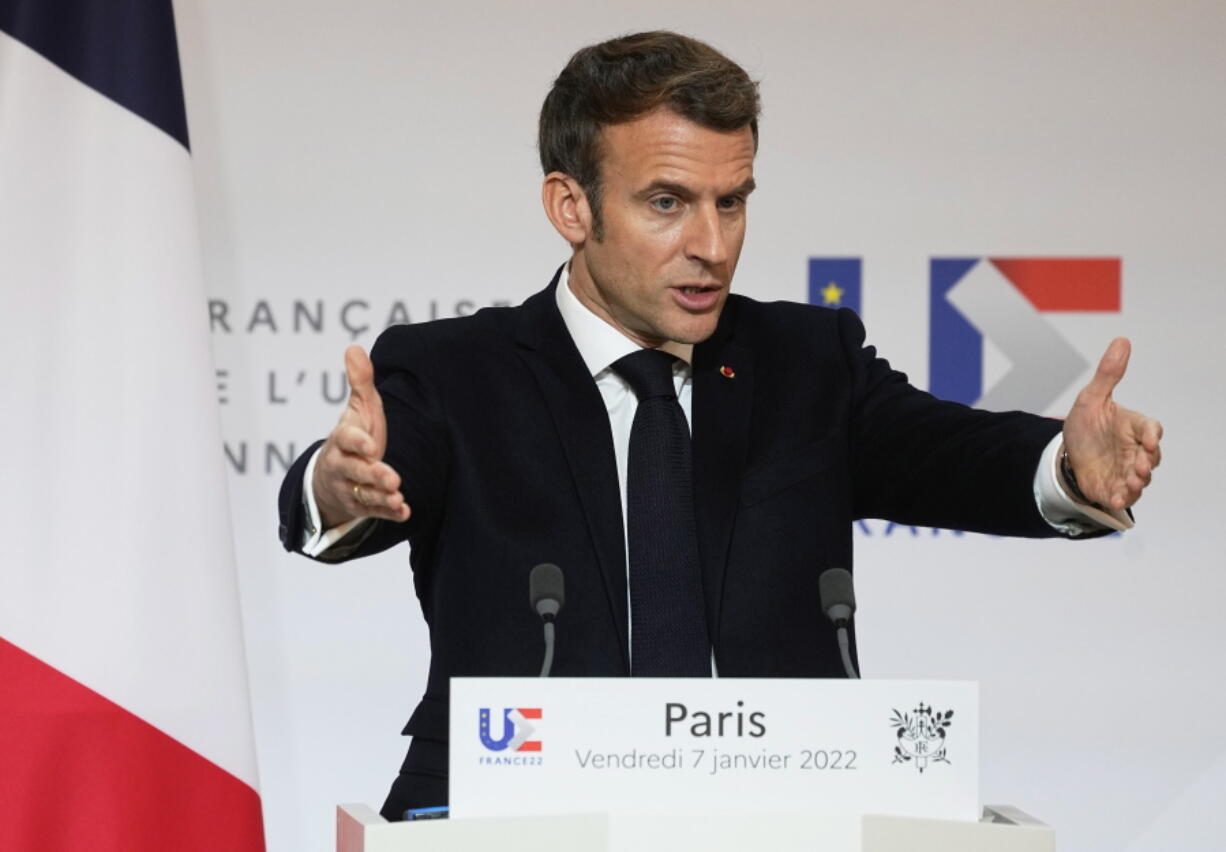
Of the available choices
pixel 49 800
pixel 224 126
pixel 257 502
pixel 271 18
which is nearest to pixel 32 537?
pixel 49 800

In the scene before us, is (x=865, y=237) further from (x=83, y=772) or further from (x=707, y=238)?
(x=83, y=772)

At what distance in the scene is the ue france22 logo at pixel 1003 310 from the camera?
12.2ft

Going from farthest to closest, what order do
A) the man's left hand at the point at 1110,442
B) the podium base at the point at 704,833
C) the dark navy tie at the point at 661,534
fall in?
the dark navy tie at the point at 661,534, the man's left hand at the point at 1110,442, the podium base at the point at 704,833

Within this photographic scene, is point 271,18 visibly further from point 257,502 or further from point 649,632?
point 649,632

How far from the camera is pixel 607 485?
2186mm

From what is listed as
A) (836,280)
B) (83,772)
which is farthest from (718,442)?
(836,280)

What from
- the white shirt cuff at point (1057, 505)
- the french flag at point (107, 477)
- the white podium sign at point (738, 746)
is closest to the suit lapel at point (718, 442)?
the white shirt cuff at point (1057, 505)

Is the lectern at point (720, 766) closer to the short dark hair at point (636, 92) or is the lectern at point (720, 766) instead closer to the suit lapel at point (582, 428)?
the suit lapel at point (582, 428)

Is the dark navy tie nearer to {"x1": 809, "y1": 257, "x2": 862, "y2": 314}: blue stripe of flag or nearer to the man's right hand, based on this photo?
the man's right hand

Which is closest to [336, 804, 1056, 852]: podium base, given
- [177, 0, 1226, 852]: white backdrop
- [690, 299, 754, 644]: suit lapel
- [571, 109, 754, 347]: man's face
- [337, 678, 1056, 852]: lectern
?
[337, 678, 1056, 852]: lectern

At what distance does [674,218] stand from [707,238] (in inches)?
2.9

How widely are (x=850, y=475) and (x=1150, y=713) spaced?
1743mm

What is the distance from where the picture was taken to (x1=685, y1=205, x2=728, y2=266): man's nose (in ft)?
7.24

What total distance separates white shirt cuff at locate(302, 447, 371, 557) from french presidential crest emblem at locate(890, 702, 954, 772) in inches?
29.0
